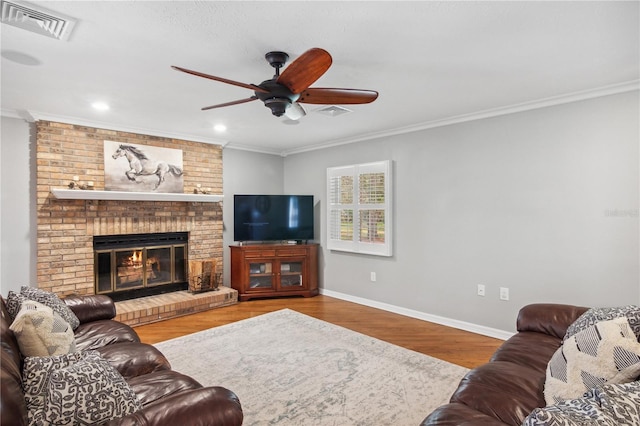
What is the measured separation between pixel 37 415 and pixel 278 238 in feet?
14.6

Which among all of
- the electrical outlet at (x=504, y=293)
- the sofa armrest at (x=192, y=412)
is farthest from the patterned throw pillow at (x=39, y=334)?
the electrical outlet at (x=504, y=293)

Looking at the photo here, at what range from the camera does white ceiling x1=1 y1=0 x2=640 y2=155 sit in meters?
1.89

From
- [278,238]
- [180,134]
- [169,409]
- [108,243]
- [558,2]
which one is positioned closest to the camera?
[169,409]

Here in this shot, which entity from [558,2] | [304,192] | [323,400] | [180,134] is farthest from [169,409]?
[304,192]

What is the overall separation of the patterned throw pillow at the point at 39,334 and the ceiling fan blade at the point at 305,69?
1.87 metres

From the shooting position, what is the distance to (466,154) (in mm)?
3996

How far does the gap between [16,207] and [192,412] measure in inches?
155

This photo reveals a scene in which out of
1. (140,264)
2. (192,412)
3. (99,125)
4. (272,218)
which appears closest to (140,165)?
(99,125)

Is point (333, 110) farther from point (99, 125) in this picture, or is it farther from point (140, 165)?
point (99, 125)

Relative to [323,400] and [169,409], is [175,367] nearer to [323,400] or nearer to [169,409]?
[323,400]

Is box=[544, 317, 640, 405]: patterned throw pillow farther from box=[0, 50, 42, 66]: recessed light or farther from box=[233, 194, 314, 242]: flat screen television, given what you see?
box=[233, 194, 314, 242]: flat screen television

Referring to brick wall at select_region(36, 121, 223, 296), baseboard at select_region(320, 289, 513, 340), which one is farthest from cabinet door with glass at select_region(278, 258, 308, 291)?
brick wall at select_region(36, 121, 223, 296)

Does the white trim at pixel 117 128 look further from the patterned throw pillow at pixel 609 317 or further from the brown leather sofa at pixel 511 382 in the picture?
the patterned throw pillow at pixel 609 317

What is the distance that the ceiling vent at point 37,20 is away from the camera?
1826mm
